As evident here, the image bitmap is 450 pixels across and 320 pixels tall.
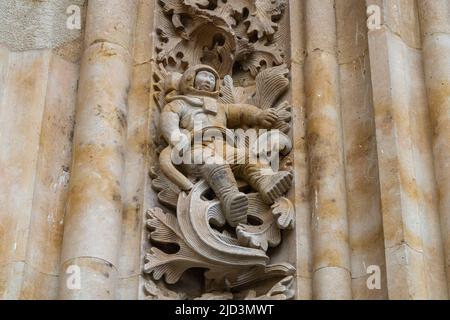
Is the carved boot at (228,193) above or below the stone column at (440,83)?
below

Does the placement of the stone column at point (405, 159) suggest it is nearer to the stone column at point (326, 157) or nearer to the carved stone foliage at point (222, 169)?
the stone column at point (326, 157)

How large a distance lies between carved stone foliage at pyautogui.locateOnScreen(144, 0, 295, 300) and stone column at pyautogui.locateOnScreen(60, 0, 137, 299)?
0.65 ft

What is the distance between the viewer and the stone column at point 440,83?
664 centimetres

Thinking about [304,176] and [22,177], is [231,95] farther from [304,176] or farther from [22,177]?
[22,177]

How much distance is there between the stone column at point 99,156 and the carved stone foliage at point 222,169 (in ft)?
0.65

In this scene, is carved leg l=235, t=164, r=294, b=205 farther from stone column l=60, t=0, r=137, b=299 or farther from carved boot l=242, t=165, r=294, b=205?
stone column l=60, t=0, r=137, b=299

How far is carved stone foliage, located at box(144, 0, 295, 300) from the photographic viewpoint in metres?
6.68

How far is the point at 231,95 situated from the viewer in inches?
291

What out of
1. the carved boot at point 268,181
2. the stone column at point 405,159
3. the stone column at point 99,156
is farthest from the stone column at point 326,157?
the stone column at point 99,156

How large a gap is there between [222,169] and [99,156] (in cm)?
61

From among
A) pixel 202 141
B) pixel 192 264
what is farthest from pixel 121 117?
pixel 192 264

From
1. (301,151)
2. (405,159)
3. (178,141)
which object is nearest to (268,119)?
(301,151)

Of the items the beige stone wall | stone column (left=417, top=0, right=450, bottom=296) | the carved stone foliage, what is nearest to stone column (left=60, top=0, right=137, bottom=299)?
the beige stone wall
